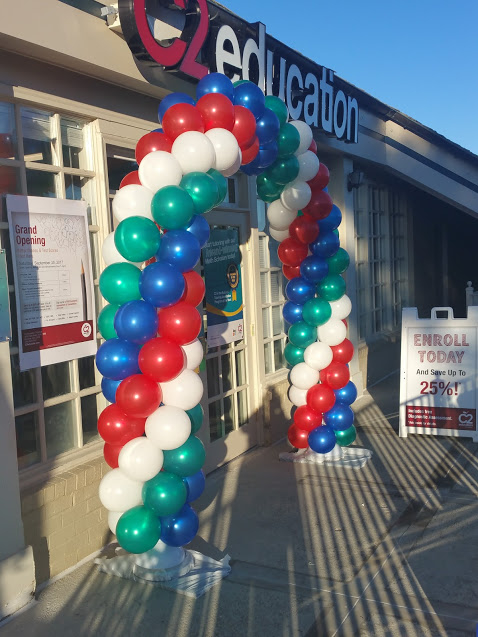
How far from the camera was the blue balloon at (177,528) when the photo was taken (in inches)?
148

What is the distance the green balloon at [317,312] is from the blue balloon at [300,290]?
0.10 metres

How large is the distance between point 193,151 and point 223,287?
239cm

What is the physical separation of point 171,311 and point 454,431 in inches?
155

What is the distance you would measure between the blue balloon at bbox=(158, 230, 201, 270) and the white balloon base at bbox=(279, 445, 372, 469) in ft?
9.41

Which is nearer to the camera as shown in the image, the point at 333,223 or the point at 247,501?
A: the point at 247,501

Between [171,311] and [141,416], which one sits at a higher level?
[171,311]

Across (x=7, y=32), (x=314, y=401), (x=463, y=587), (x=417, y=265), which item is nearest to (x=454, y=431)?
(x=314, y=401)

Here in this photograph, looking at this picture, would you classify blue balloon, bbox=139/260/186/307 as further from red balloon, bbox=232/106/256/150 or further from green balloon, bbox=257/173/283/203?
green balloon, bbox=257/173/283/203

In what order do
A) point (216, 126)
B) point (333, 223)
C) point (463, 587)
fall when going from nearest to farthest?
1. point (463, 587)
2. point (216, 126)
3. point (333, 223)

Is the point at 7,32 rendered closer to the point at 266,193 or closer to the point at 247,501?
the point at 266,193

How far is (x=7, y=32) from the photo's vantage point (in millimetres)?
3523

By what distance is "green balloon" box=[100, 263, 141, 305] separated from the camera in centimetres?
372

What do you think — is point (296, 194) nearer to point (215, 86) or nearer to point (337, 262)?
point (337, 262)

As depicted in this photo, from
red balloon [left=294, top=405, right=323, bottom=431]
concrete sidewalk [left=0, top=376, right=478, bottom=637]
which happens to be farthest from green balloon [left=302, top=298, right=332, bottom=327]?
concrete sidewalk [left=0, top=376, right=478, bottom=637]
